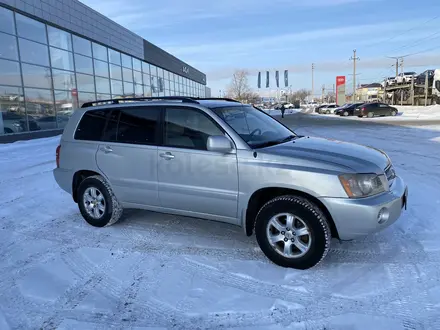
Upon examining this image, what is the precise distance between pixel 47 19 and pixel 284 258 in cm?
1965

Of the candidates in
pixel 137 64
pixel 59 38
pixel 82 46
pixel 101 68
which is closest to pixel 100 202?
pixel 59 38

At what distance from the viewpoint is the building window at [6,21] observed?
51.0 feet

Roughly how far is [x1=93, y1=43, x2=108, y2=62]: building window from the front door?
22.0 meters

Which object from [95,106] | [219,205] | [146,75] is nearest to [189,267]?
[219,205]

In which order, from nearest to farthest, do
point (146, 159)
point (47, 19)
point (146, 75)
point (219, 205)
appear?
point (219, 205)
point (146, 159)
point (47, 19)
point (146, 75)

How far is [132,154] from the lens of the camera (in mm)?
4621

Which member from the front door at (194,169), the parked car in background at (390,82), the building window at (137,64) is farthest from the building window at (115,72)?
the parked car in background at (390,82)

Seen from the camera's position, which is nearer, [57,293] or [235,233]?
[57,293]

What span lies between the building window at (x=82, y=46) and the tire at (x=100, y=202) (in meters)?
19.0

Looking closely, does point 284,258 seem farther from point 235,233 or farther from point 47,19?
point 47,19

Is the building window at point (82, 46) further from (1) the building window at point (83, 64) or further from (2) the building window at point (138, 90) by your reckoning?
(2) the building window at point (138, 90)

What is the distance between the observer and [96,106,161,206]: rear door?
178 inches

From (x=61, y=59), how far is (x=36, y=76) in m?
2.75

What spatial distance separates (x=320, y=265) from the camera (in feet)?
12.4
